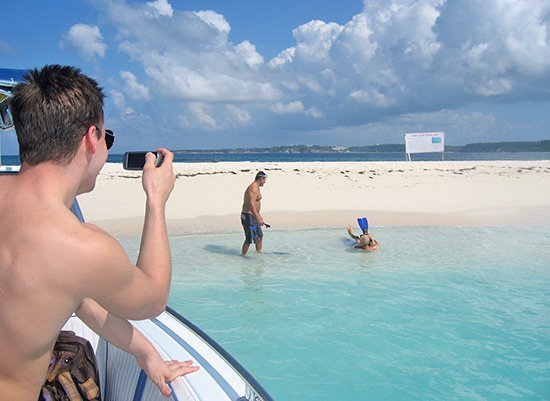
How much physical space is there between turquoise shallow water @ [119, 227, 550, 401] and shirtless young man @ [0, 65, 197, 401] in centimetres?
306

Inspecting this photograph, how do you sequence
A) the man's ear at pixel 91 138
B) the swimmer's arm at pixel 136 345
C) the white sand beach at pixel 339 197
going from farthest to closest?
the white sand beach at pixel 339 197
the swimmer's arm at pixel 136 345
the man's ear at pixel 91 138

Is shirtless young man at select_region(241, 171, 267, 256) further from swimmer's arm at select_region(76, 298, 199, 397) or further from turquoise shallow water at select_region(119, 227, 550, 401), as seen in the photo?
swimmer's arm at select_region(76, 298, 199, 397)

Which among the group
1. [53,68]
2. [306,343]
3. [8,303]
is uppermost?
[53,68]

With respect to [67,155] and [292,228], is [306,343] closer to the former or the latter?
[67,155]

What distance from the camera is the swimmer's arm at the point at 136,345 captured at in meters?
1.82

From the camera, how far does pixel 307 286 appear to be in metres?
7.22

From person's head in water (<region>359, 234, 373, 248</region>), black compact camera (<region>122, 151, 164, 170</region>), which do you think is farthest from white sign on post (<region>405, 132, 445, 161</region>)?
black compact camera (<region>122, 151, 164, 170</region>)

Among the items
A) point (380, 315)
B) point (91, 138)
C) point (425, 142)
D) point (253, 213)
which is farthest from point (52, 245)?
point (425, 142)

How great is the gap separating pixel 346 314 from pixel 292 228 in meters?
6.15

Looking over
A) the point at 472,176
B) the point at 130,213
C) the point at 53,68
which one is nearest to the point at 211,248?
the point at 130,213

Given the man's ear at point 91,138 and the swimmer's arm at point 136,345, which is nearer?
the man's ear at point 91,138

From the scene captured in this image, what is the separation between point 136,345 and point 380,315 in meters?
4.53

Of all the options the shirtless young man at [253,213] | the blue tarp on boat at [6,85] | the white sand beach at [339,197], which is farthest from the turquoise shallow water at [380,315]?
the blue tarp on boat at [6,85]

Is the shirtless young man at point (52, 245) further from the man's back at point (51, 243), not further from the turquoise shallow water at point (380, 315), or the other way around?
the turquoise shallow water at point (380, 315)
